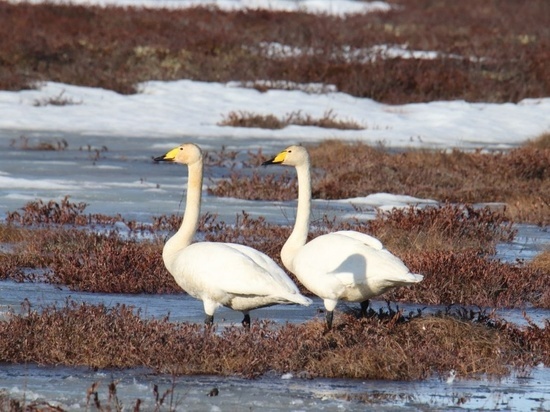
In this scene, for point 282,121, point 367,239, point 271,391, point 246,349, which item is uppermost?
point 282,121

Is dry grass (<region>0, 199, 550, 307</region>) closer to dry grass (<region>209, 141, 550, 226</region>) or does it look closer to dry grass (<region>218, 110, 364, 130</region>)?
dry grass (<region>209, 141, 550, 226</region>)

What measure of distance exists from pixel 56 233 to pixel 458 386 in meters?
5.11

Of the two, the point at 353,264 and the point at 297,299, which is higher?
the point at 353,264

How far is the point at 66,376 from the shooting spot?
629 centimetres

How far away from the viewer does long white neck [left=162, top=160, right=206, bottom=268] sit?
25.6ft

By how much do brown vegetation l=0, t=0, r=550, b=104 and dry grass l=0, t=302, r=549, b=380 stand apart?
17.9 meters

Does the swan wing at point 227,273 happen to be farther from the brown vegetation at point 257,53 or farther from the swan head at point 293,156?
the brown vegetation at point 257,53

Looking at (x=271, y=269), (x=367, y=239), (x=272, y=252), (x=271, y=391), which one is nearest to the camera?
(x=271, y=391)

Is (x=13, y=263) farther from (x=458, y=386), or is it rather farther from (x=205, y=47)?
(x=205, y=47)

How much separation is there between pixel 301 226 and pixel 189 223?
759 millimetres

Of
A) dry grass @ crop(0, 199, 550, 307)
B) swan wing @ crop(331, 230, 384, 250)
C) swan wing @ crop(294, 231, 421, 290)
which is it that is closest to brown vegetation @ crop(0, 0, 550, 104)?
dry grass @ crop(0, 199, 550, 307)

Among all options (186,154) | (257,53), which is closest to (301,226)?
(186,154)

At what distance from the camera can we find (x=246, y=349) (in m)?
6.45

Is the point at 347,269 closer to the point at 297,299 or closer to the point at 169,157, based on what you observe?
the point at 297,299
